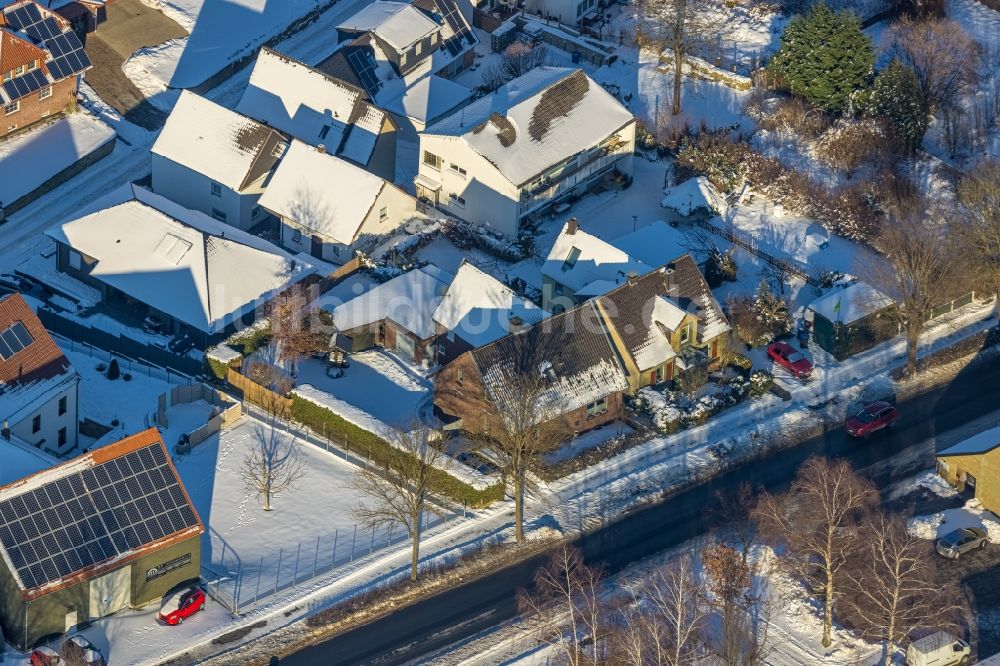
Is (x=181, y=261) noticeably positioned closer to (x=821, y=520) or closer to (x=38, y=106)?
(x=38, y=106)

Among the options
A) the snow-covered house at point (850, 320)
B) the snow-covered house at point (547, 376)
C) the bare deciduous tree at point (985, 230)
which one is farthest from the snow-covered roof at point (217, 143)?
the bare deciduous tree at point (985, 230)

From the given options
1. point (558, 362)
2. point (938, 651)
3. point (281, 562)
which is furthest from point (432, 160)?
point (938, 651)

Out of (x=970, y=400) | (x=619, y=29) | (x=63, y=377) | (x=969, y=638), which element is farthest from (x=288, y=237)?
(x=969, y=638)

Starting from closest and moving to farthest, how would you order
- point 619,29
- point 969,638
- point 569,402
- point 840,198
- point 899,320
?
1. point 969,638
2. point 569,402
3. point 899,320
4. point 840,198
5. point 619,29

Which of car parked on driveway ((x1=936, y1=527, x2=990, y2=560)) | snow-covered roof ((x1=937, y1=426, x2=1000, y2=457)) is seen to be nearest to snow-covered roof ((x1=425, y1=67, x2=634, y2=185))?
snow-covered roof ((x1=937, y1=426, x2=1000, y2=457))

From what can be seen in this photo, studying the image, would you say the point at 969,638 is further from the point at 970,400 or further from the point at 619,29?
the point at 619,29

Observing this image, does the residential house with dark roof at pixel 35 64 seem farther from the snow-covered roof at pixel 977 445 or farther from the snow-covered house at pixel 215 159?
the snow-covered roof at pixel 977 445
